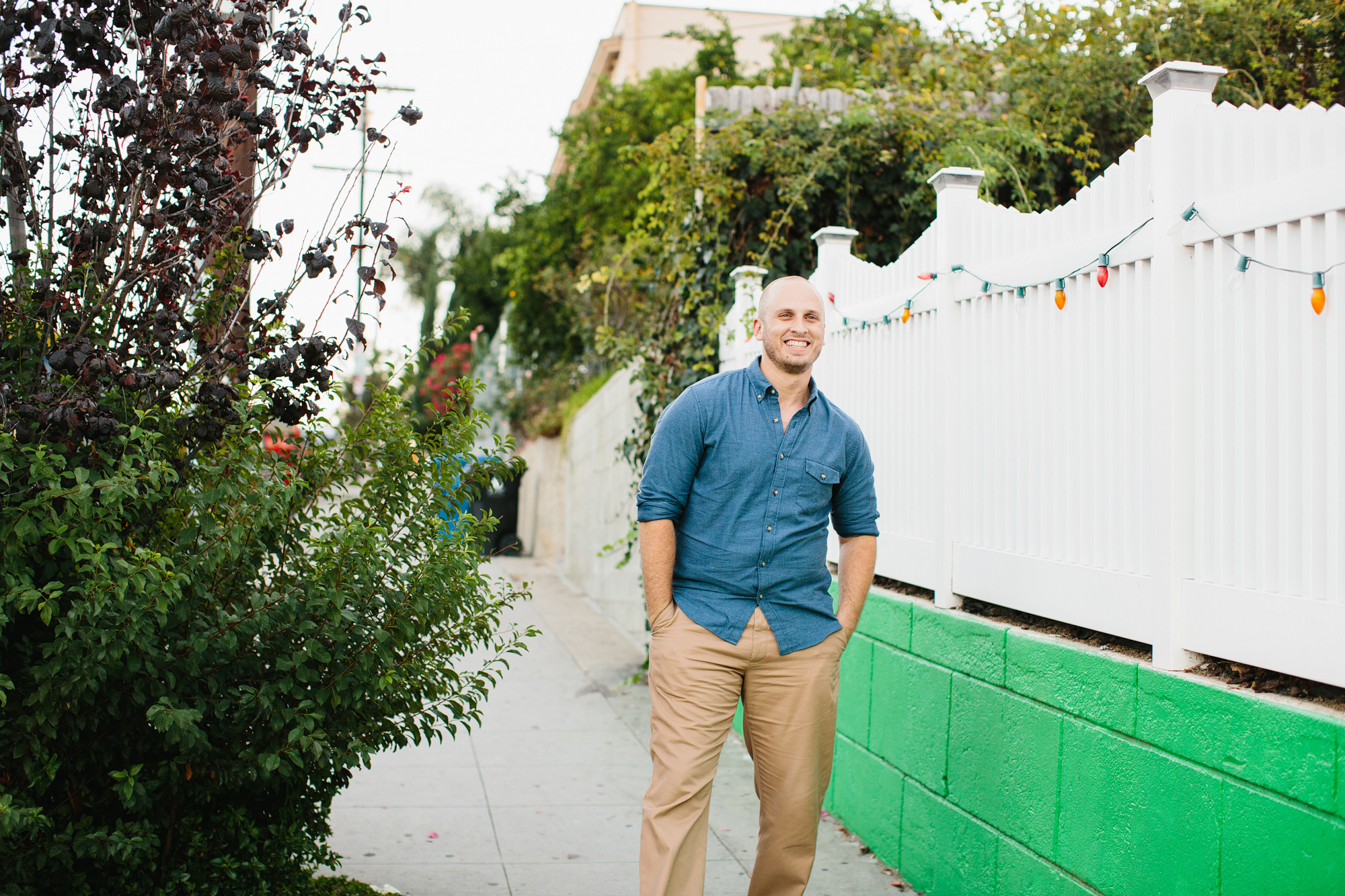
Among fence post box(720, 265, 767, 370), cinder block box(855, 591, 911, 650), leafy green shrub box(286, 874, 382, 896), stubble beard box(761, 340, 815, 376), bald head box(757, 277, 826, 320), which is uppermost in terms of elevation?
fence post box(720, 265, 767, 370)

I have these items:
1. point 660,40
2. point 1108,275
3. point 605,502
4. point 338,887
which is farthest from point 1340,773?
point 660,40

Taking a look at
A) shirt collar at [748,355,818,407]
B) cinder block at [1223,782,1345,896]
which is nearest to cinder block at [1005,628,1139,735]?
cinder block at [1223,782,1345,896]

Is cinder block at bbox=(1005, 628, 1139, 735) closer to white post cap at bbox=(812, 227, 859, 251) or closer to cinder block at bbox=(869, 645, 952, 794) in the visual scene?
cinder block at bbox=(869, 645, 952, 794)

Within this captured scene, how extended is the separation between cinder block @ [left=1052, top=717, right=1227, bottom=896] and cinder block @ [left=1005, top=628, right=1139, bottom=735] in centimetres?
5

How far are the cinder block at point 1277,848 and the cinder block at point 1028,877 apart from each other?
62cm

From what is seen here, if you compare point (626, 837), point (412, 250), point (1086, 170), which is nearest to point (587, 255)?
point (1086, 170)

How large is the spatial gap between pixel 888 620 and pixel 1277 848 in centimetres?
216

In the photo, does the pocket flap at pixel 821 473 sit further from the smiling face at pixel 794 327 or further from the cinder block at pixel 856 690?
the cinder block at pixel 856 690

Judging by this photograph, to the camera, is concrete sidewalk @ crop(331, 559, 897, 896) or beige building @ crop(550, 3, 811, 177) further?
beige building @ crop(550, 3, 811, 177)

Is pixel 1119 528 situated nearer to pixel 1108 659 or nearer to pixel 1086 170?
pixel 1108 659

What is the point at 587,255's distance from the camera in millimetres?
18000

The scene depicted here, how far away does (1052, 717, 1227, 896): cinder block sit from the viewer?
2.58 metres

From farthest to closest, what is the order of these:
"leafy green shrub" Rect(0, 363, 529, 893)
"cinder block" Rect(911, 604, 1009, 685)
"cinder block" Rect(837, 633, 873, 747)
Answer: "cinder block" Rect(837, 633, 873, 747), "cinder block" Rect(911, 604, 1009, 685), "leafy green shrub" Rect(0, 363, 529, 893)

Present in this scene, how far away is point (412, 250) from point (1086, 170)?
33.6 meters
